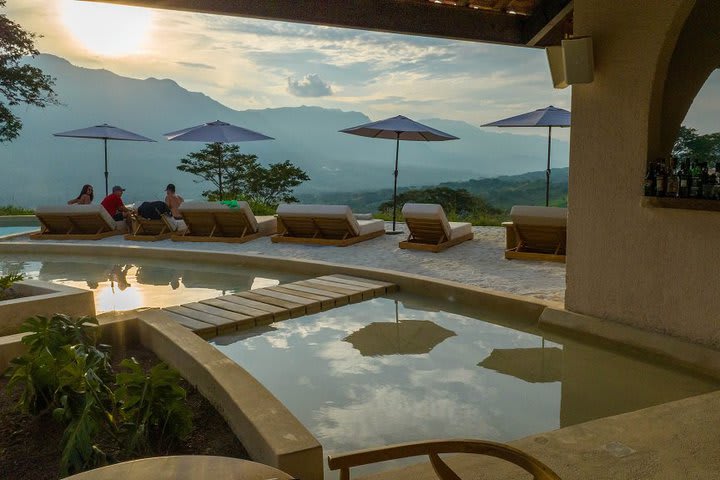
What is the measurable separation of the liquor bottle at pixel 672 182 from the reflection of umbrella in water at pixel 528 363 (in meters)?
1.34

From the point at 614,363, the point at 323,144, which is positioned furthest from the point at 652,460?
the point at 323,144

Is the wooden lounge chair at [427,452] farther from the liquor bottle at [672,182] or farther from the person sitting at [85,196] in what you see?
the person sitting at [85,196]

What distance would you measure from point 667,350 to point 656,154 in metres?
1.34

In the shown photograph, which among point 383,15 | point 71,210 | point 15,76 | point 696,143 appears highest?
point 15,76

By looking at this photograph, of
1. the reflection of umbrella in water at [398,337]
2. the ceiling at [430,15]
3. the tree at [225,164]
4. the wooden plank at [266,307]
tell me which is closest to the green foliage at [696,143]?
the ceiling at [430,15]

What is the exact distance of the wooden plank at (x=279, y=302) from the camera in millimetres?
5289

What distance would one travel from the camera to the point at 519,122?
32.6ft

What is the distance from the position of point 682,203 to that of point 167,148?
120563 millimetres

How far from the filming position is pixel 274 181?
25.7m

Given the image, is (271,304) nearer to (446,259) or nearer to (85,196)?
(446,259)

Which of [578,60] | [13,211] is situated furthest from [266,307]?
[13,211]

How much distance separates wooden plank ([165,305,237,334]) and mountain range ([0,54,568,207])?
6857 centimetres

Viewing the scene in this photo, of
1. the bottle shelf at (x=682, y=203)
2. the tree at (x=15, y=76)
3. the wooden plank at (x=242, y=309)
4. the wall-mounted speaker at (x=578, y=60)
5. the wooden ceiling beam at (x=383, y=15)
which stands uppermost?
the tree at (x=15, y=76)

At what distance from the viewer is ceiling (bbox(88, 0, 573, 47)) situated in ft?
19.1
